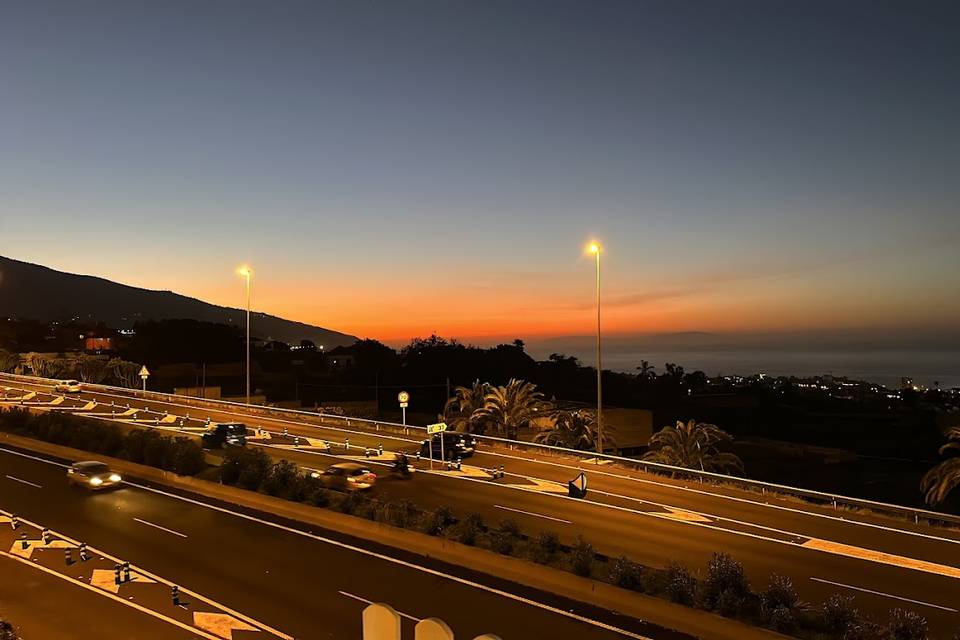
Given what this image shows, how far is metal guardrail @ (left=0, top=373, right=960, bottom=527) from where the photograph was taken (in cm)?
2202

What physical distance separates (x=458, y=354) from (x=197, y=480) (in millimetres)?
82366

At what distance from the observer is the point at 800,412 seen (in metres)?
78.1

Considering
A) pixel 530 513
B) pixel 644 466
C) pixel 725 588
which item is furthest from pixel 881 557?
pixel 644 466

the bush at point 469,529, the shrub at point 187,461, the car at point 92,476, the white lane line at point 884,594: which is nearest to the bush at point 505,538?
the bush at point 469,529

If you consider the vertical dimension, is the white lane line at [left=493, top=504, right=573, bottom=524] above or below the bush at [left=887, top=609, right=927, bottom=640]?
below

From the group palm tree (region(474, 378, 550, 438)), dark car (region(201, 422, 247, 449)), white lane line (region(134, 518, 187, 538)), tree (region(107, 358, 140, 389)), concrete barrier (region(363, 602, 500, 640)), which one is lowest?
white lane line (region(134, 518, 187, 538))

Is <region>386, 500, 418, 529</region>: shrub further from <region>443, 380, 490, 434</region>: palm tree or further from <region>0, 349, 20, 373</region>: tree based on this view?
<region>0, 349, 20, 373</region>: tree

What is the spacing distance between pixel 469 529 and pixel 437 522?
3.59 feet

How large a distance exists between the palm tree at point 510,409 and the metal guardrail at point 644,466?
3.30 meters

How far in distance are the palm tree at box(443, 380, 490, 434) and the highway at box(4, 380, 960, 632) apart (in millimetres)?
9839

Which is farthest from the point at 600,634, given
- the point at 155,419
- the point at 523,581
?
the point at 155,419

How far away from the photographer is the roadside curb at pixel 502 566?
40.2 ft

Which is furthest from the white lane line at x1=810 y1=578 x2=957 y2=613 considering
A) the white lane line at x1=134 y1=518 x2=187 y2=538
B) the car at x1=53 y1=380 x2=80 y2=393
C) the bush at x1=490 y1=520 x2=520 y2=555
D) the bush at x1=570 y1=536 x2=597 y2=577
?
the car at x1=53 y1=380 x2=80 y2=393

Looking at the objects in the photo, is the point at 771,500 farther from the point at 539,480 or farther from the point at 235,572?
the point at 235,572
